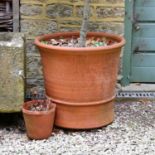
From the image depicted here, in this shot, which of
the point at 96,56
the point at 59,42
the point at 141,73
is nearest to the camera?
the point at 96,56

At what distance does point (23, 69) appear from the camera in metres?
4.18

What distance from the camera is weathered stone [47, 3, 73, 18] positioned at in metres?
4.82

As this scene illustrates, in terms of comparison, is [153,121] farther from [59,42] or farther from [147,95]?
[59,42]

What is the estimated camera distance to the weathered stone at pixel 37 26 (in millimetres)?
4867

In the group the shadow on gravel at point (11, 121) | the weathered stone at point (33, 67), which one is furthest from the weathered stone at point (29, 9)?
the shadow on gravel at point (11, 121)

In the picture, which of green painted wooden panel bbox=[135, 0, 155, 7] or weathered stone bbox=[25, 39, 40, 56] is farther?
green painted wooden panel bbox=[135, 0, 155, 7]

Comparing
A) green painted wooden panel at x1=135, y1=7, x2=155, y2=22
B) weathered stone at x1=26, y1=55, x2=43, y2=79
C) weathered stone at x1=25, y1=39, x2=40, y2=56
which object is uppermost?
green painted wooden panel at x1=135, y1=7, x2=155, y2=22

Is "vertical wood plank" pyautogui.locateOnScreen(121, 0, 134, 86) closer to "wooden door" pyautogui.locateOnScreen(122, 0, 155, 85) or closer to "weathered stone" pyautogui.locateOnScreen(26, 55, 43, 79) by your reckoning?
"wooden door" pyautogui.locateOnScreen(122, 0, 155, 85)

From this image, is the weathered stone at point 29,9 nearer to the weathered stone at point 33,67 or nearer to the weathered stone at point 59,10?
the weathered stone at point 59,10

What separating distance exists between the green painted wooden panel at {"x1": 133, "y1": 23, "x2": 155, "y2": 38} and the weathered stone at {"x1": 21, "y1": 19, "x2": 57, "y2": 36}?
0.82 m

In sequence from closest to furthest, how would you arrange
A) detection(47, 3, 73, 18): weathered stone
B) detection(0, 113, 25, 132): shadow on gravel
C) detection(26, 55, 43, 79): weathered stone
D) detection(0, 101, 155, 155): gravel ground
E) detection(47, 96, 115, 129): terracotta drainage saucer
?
1. detection(0, 101, 155, 155): gravel ground
2. detection(47, 96, 115, 129): terracotta drainage saucer
3. detection(0, 113, 25, 132): shadow on gravel
4. detection(47, 3, 73, 18): weathered stone
5. detection(26, 55, 43, 79): weathered stone

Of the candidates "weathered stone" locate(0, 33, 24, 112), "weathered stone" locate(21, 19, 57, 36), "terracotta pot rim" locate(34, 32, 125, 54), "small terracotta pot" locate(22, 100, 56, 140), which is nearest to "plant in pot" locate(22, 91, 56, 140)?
"small terracotta pot" locate(22, 100, 56, 140)

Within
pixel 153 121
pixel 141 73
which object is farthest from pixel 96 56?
pixel 141 73

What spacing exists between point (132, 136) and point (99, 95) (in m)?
0.42
